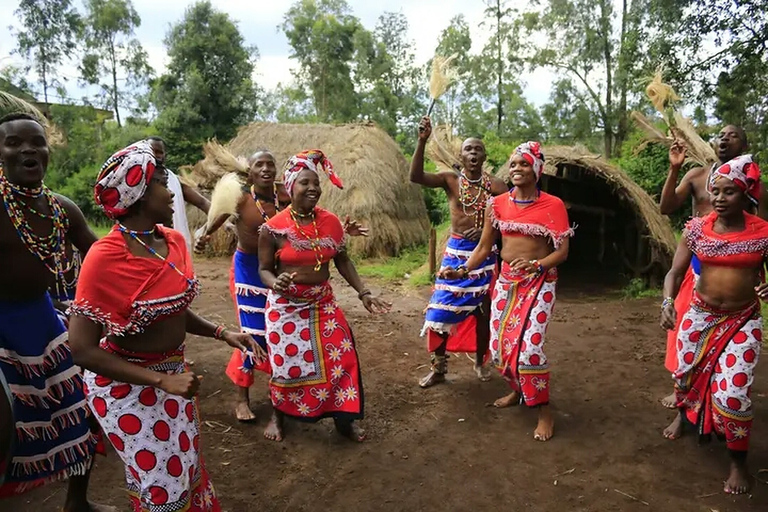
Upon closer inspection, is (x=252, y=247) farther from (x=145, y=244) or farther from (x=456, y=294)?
(x=145, y=244)

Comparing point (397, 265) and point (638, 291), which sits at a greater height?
point (397, 265)

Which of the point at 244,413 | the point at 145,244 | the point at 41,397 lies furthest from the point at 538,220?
the point at 41,397

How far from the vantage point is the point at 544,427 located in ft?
13.0

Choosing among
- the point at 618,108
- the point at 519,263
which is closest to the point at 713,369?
the point at 519,263

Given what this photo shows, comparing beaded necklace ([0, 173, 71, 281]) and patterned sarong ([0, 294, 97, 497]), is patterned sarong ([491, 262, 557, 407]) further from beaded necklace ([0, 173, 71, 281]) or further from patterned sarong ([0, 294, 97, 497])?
beaded necklace ([0, 173, 71, 281])

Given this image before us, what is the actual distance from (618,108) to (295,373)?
20.6m

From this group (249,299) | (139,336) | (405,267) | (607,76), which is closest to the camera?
(139,336)

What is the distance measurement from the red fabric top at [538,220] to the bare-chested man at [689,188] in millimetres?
768

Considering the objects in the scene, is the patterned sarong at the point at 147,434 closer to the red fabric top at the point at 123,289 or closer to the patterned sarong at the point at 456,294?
the red fabric top at the point at 123,289

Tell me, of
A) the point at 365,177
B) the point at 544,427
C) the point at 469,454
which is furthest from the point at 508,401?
the point at 365,177

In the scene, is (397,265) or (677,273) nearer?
(677,273)

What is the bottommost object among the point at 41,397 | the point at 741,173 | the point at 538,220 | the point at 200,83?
the point at 41,397

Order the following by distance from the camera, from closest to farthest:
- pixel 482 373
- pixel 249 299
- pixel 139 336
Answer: pixel 139 336 < pixel 249 299 < pixel 482 373

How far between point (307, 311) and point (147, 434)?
165cm
